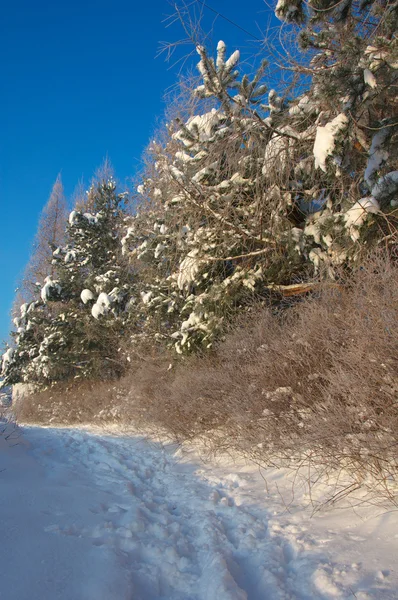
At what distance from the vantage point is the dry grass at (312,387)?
3.34m

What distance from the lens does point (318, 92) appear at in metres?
4.72

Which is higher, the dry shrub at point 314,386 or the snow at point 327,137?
the snow at point 327,137

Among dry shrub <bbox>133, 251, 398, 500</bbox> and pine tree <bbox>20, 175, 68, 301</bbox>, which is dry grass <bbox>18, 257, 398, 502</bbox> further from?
pine tree <bbox>20, 175, 68, 301</bbox>

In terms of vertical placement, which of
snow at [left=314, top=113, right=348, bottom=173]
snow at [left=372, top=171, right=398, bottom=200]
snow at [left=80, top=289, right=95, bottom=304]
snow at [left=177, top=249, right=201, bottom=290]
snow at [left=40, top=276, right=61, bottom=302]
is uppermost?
snow at [left=40, top=276, right=61, bottom=302]

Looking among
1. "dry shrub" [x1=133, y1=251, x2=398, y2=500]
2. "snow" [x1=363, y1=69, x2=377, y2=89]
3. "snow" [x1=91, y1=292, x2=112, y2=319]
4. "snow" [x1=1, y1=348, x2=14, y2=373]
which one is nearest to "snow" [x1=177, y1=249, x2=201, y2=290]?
"dry shrub" [x1=133, y1=251, x2=398, y2=500]

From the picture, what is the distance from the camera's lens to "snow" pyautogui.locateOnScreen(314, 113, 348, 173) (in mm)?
4449

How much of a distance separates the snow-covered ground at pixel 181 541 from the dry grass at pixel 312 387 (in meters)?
0.51

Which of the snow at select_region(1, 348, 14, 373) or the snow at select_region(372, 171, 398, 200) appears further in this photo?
the snow at select_region(1, 348, 14, 373)

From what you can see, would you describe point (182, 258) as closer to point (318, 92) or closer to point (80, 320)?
point (318, 92)

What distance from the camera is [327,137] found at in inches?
178

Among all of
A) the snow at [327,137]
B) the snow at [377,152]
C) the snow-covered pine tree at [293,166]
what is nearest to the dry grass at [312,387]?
the snow-covered pine tree at [293,166]

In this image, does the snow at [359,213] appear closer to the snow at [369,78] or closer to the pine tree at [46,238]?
the snow at [369,78]

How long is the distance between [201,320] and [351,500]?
4906 mm

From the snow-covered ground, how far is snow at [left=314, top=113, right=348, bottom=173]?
12.4ft
